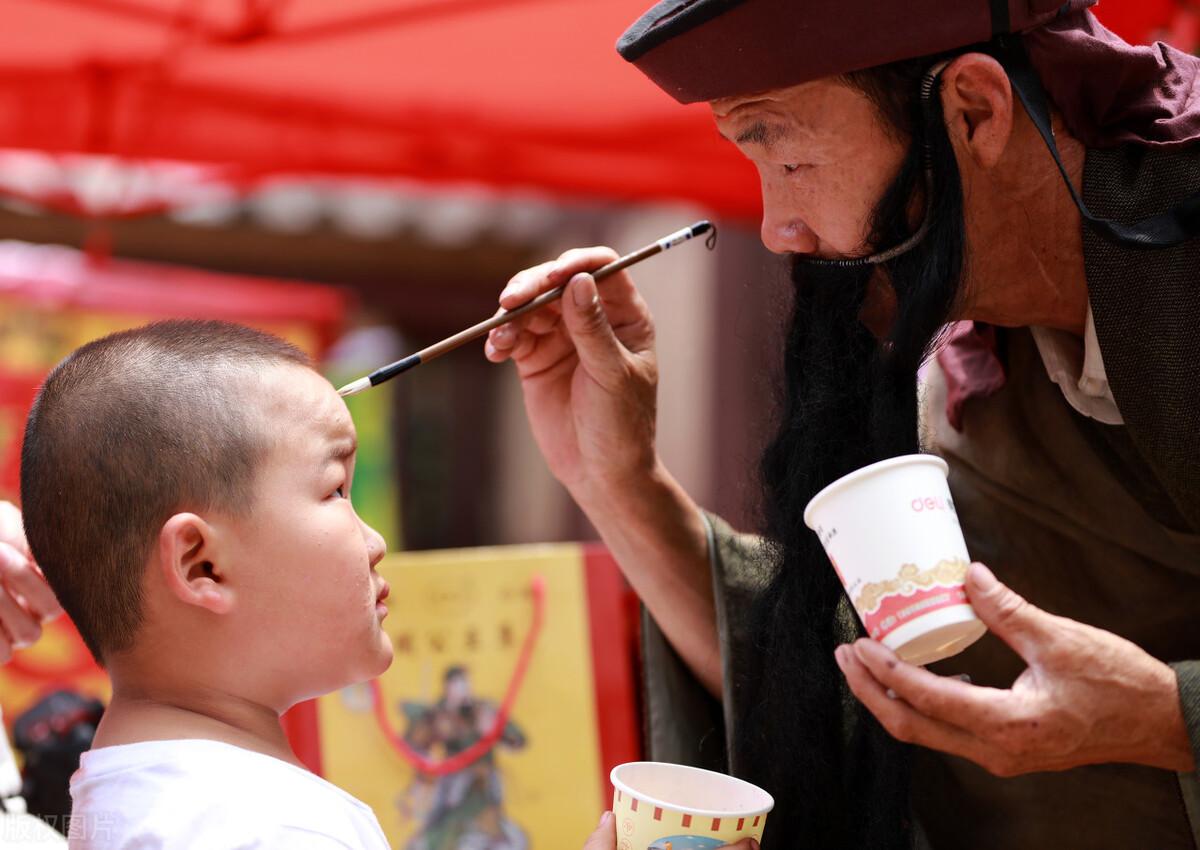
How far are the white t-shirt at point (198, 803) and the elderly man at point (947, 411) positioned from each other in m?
0.31

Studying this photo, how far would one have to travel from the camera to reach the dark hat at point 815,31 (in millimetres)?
1354

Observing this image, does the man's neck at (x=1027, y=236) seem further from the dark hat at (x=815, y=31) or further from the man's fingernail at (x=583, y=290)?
the man's fingernail at (x=583, y=290)

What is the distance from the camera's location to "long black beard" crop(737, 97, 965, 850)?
1.57 meters

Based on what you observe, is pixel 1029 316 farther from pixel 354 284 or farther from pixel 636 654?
pixel 354 284

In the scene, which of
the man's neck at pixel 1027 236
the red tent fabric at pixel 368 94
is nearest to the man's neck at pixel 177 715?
the man's neck at pixel 1027 236

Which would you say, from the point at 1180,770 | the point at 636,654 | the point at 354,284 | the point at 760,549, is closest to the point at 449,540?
the point at 354,284

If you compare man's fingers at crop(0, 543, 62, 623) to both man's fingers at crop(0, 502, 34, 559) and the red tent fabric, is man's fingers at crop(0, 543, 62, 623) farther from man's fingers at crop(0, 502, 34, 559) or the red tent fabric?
the red tent fabric

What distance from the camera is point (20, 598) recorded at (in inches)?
61.4

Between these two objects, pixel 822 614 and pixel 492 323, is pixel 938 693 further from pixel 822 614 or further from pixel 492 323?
pixel 492 323

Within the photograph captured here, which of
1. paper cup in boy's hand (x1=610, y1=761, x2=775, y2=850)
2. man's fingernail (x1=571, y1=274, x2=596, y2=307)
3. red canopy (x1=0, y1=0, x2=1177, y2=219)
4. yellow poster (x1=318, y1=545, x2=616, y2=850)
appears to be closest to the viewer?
paper cup in boy's hand (x1=610, y1=761, x2=775, y2=850)

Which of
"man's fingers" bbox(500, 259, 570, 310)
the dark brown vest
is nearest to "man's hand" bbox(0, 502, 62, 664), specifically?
"man's fingers" bbox(500, 259, 570, 310)

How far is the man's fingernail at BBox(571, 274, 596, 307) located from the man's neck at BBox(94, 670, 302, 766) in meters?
0.68

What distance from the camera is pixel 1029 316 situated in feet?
5.14

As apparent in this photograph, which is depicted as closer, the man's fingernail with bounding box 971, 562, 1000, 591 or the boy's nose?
the man's fingernail with bounding box 971, 562, 1000, 591
